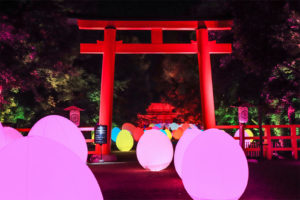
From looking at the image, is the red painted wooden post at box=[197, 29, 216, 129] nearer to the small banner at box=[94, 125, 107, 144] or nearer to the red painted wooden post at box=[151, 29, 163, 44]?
the red painted wooden post at box=[151, 29, 163, 44]

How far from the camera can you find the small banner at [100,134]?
1247cm

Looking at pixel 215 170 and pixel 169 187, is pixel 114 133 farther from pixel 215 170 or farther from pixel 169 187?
pixel 215 170

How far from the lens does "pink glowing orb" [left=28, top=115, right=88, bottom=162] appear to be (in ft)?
24.1

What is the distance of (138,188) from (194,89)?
22.7m

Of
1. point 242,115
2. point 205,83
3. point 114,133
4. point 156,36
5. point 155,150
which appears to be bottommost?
point 155,150

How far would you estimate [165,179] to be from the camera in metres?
7.60

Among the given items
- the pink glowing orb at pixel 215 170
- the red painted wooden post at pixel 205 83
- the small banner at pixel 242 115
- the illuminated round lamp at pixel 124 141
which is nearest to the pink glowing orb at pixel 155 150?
the pink glowing orb at pixel 215 170

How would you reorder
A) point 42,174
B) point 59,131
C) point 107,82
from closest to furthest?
point 42,174 < point 59,131 < point 107,82

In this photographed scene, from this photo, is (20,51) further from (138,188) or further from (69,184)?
(69,184)

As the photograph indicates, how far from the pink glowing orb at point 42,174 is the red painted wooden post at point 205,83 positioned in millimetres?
11772

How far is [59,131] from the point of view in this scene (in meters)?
7.49

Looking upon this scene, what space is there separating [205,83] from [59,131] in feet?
27.7

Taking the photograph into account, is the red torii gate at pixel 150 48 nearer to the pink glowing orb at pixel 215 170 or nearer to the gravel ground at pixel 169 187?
the gravel ground at pixel 169 187

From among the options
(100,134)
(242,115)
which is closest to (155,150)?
(100,134)
